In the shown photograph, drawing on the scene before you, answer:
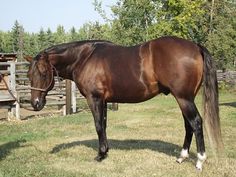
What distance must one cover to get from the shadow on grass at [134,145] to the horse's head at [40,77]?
1.24m

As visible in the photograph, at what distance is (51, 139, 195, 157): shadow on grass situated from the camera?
22.7 feet

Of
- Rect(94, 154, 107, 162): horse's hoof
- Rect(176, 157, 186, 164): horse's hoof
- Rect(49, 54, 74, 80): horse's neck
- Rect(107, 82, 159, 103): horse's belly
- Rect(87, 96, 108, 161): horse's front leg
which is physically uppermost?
Rect(49, 54, 74, 80): horse's neck

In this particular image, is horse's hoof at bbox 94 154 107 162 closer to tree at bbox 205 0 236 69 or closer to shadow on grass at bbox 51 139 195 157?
shadow on grass at bbox 51 139 195 157

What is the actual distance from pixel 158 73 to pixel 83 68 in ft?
4.16

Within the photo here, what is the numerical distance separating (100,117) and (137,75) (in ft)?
3.08

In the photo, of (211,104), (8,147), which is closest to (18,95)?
(8,147)

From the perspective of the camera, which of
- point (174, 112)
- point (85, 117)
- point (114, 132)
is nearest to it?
point (114, 132)

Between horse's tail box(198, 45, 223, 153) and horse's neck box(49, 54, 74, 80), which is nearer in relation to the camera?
horse's tail box(198, 45, 223, 153)

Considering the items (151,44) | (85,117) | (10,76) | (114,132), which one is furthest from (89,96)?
(10,76)

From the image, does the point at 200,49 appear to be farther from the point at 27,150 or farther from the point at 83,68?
the point at 27,150

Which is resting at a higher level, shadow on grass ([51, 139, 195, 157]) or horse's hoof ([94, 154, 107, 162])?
horse's hoof ([94, 154, 107, 162])

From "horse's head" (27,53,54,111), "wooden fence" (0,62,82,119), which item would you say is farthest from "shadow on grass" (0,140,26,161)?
"wooden fence" (0,62,82,119)

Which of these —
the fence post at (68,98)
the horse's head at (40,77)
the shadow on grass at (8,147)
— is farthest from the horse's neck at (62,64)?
the fence post at (68,98)

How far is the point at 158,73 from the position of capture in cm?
562
